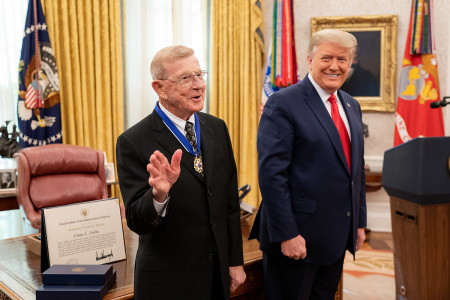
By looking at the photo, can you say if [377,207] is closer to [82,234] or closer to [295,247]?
[295,247]

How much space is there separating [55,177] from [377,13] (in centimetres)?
447

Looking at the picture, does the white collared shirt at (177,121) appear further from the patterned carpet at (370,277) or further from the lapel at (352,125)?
the patterned carpet at (370,277)

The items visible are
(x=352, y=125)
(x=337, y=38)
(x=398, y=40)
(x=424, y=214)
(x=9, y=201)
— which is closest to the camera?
(x=337, y=38)

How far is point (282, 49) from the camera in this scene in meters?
Answer: 5.38

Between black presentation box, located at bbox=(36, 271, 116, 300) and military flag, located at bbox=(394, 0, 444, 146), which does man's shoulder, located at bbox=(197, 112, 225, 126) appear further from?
military flag, located at bbox=(394, 0, 444, 146)

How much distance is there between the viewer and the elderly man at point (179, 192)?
1.42 m

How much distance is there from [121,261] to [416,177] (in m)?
1.68

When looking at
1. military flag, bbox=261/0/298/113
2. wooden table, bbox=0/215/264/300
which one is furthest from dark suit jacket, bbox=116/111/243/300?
military flag, bbox=261/0/298/113

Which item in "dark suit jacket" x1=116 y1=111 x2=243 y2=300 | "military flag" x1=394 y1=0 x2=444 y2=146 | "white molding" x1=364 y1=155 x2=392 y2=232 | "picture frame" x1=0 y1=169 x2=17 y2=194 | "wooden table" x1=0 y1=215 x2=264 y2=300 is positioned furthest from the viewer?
"white molding" x1=364 y1=155 x2=392 y2=232

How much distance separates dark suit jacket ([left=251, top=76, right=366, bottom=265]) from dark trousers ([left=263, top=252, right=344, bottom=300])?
6 cm

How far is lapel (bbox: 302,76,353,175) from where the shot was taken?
1.75 metres

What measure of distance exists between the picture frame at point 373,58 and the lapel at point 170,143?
15.1 feet

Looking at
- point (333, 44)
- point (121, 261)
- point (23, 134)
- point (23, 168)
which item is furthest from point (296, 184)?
point (23, 134)

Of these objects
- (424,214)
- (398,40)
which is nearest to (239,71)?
(398,40)
